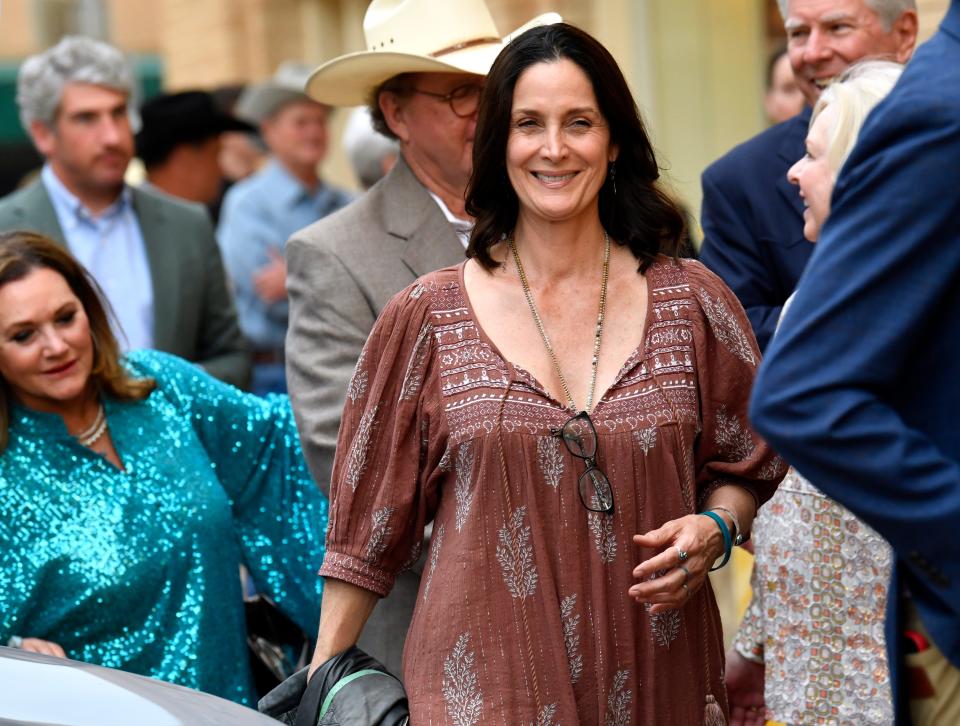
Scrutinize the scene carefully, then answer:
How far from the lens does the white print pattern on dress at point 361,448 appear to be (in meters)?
3.16

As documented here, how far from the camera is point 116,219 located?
6.20 meters

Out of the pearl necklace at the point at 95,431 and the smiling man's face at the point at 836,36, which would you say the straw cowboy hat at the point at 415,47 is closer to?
the smiling man's face at the point at 836,36

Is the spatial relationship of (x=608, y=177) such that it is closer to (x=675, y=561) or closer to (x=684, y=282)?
(x=684, y=282)

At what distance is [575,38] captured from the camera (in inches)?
125

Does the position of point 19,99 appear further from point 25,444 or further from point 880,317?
point 880,317

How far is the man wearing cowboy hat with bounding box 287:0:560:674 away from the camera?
3.85 metres

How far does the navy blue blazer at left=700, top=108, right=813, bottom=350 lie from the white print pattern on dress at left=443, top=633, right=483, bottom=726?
128 centimetres

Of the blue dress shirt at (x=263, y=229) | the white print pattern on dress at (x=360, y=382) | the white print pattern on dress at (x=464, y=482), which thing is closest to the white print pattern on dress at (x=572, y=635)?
the white print pattern on dress at (x=464, y=482)

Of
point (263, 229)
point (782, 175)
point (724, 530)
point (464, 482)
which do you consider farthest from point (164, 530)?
point (263, 229)

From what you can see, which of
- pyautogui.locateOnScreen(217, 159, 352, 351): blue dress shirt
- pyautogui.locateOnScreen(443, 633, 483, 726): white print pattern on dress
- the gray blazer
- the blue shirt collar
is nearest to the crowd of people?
pyautogui.locateOnScreen(443, 633, 483, 726): white print pattern on dress

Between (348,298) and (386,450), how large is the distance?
800 mm

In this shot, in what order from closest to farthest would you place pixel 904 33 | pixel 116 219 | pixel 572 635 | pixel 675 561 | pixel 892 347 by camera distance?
pixel 892 347 → pixel 675 561 → pixel 572 635 → pixel 904 33 → pixel 116 219

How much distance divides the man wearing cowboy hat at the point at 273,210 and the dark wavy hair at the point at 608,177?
3999mm

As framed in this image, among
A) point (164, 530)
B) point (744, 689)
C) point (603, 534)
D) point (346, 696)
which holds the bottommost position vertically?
point (744, 689)
